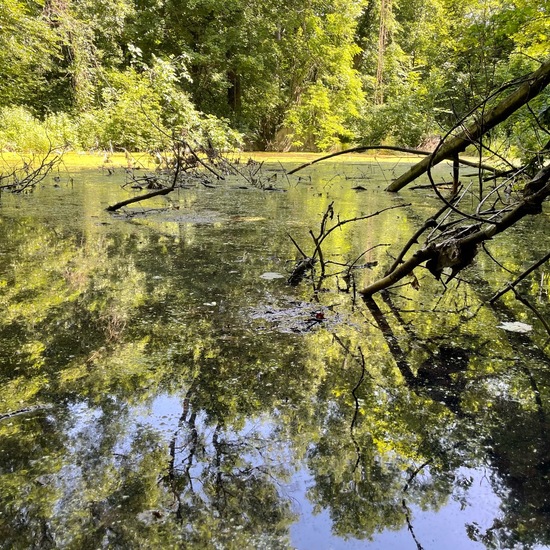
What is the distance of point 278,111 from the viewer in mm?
17500

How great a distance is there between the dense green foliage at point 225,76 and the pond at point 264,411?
819 centimetres

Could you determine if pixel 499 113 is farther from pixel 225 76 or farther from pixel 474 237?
pixel 225 76

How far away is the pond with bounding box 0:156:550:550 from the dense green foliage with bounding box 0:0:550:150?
8189 millimetres

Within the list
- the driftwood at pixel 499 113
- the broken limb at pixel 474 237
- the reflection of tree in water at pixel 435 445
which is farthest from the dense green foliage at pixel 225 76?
the reflection of tree in water at pixel 435 445

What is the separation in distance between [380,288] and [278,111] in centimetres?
1680

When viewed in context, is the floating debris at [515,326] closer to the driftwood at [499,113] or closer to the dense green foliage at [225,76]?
the driftwood at [499,113]

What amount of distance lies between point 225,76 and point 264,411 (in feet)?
54.2

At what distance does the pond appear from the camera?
0.73 m

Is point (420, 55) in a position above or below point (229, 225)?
above

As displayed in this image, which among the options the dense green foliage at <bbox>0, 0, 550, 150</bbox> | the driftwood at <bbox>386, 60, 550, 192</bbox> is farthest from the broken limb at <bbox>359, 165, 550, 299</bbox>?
the dense green foliage at <bbox>0, 0, 550, 150</bbox>

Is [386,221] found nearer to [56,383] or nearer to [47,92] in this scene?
[56,383]

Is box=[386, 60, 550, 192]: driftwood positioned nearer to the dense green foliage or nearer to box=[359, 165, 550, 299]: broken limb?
box=[359, 165, 550, 299]: broken limb

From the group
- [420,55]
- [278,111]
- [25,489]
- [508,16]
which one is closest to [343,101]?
[278,111]

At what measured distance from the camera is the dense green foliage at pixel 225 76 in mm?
9781
